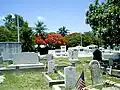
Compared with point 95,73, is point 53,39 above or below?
above

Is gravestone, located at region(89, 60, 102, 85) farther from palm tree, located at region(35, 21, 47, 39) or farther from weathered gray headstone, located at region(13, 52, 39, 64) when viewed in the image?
palm tree, located at region(35, 21, 47, 39)

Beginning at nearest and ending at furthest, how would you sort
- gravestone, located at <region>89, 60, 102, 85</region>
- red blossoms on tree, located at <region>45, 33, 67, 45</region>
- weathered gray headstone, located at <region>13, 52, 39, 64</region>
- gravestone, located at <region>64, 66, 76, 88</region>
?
gravestone, located at <region>89, 60, 102, 85</region> < gravestone, located at <region>64, 66, 76, 88</region> < weathered gray headstone, located at <region>13, 52, 39, 64</region> < red blossoms on tree, located at <region>45, 33, 67, 45</region>

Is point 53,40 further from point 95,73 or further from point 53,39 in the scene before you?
point 95,73

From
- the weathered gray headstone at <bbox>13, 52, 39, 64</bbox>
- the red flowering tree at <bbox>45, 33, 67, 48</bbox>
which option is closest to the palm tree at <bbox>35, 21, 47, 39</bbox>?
the red flowering tree at <bbox>45, 33, 67, 48</bbox>

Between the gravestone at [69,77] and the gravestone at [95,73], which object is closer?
the gravestone at [95,73]

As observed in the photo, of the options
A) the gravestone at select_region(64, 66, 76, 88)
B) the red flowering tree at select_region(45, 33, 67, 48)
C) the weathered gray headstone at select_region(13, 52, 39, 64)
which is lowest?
the gravestone at select_region(64, 66, 76, 88)

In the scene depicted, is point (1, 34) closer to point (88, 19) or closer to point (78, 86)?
point (88, 19)

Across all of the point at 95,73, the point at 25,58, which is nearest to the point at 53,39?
the point at 25,58

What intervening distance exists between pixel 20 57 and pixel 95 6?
8781 millimetres

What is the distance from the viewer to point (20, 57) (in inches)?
1003

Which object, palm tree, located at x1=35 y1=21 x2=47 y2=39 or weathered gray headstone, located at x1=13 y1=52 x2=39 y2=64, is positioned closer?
weathered gray headstone, located at x1=13 y1=52 x2=39 y2=64

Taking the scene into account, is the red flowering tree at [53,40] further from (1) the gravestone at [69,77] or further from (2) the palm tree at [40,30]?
(1) the gravestone at [69,77]

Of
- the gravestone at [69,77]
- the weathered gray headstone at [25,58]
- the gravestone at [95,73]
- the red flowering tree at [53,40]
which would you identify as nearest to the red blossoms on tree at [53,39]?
the red flowering tree at [53,40]

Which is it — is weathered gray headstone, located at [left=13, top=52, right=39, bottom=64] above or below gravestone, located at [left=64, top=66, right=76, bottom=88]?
above
